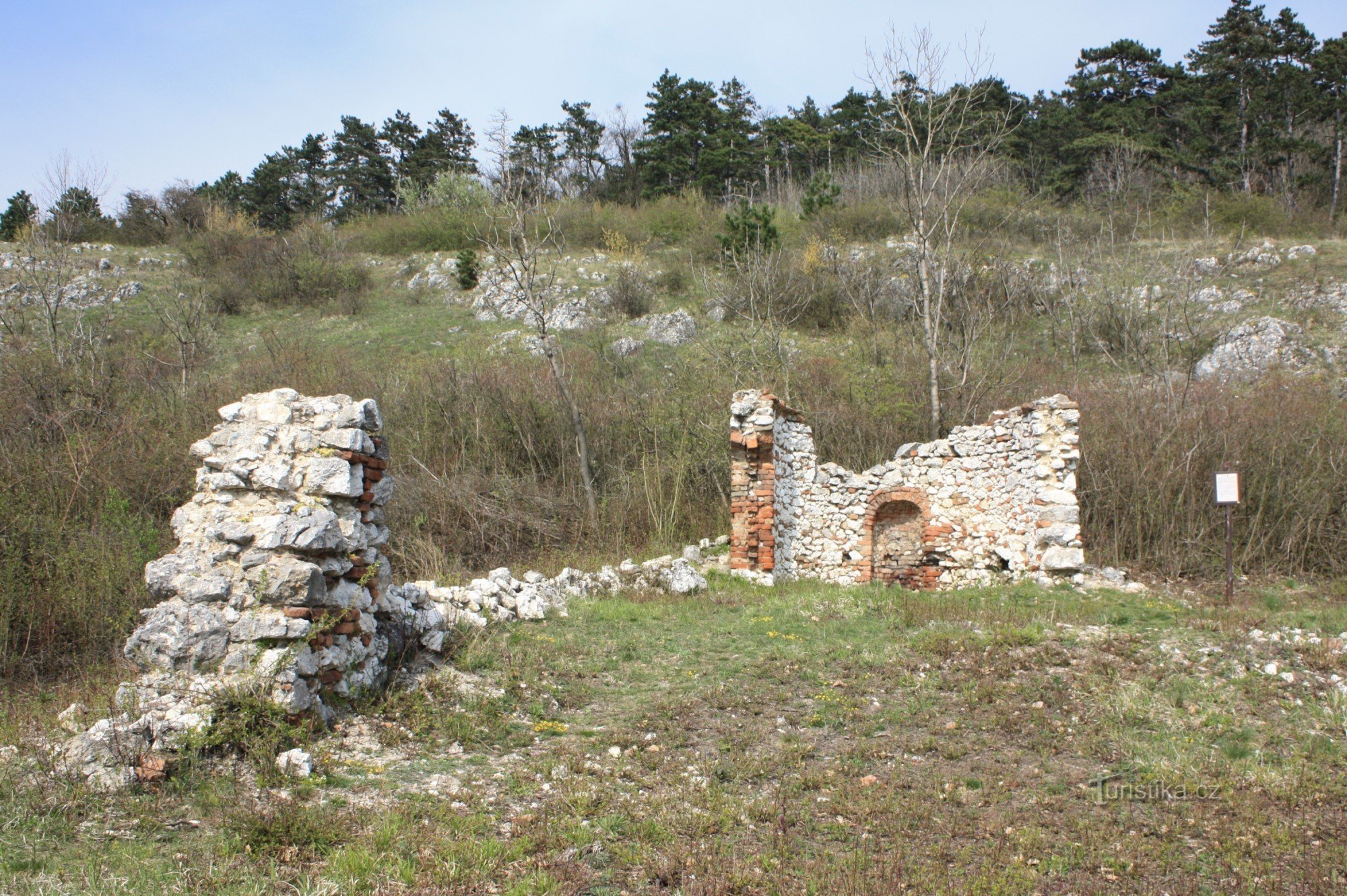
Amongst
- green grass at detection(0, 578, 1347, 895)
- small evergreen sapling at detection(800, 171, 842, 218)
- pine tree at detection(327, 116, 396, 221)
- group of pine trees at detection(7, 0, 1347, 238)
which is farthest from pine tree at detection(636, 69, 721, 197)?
green grass at detection(0, 578, 1347, 895)

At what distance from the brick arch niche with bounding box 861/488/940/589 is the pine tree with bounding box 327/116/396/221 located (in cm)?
3667

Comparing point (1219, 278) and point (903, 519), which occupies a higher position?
point (1219, 278)

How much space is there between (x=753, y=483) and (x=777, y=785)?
26.6ft

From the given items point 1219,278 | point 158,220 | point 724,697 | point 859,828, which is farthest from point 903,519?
point 158,220

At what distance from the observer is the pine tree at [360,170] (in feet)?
140

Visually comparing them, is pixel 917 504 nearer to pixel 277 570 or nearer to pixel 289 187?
pixel 277 570

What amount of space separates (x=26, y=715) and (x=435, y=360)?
14.7 meters

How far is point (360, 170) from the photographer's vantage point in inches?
1676

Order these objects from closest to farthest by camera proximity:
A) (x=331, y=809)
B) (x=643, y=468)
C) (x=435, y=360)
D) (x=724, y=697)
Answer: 1. (x=331, y=809)
2. (x=724, y=697)
3. (x=643, y=468)
4. (x=435, y=360)

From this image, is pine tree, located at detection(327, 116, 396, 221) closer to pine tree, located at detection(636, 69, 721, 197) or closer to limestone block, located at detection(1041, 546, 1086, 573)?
pine tree, located at detection(636, 69, 721, 197)

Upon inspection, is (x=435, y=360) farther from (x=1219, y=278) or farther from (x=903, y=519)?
(x=1219, y=278)

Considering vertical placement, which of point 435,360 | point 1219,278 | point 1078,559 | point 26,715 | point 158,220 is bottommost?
point 1078,559

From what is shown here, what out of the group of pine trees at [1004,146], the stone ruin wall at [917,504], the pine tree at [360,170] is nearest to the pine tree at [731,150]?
the group of pine trees at [1004,146]

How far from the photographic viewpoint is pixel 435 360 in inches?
784
